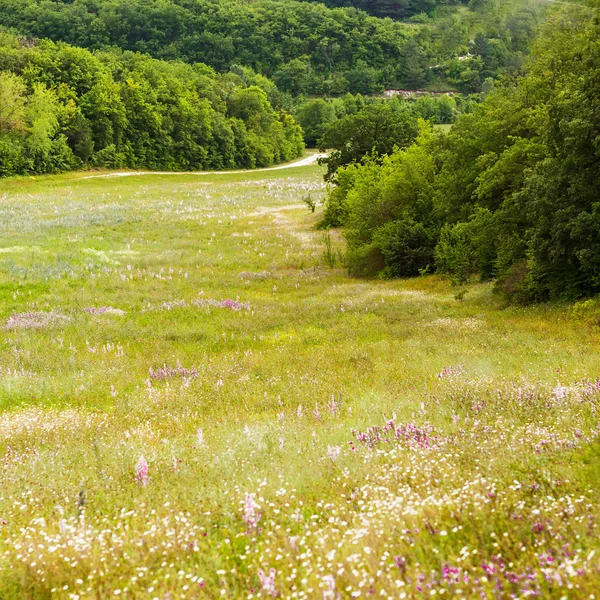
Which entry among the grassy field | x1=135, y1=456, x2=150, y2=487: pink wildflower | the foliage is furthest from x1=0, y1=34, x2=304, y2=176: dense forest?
x1=135, y1=456, x2=150, y2=487: pink wildflower

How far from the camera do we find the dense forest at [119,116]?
3248 inches

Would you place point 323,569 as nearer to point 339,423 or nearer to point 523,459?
point 523,459

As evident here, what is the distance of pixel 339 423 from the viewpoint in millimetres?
7781

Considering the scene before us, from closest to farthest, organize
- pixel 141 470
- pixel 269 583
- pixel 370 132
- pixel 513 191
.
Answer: pixel 269 583 < pixel 141 470 < pixel 513 191 < pixel 370 132

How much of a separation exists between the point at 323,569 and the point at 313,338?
11.8 metres

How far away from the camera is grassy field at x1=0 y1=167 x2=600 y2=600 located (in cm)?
396

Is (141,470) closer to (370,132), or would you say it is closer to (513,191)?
(513,191)

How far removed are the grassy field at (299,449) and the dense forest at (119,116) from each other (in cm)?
7421

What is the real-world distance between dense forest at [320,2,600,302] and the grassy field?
6.39ft

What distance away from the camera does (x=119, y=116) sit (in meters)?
97.7

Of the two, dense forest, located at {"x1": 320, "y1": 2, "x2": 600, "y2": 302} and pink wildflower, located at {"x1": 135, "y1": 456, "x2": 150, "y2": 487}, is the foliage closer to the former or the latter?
dense forest, located at {"x1": 320, "y1": 2, "x2": 600, "y2": 302}

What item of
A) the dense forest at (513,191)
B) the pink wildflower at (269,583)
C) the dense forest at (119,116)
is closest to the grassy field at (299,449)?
the pink wildflower at (269,583)

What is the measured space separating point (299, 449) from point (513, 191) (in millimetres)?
16369

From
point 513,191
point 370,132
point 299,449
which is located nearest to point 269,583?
point 299,449
